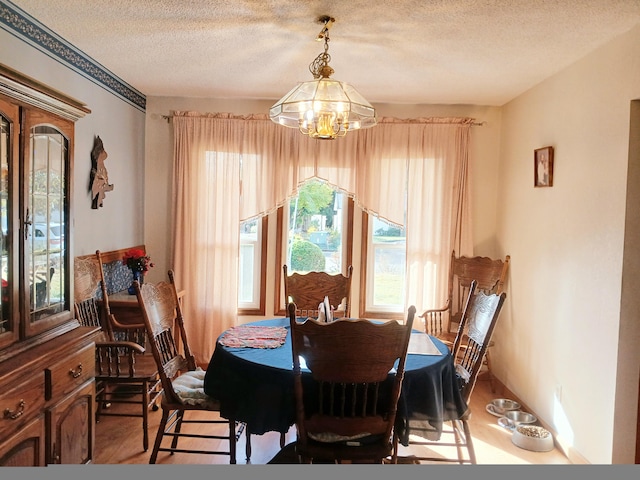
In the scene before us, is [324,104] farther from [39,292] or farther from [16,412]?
[16,412]

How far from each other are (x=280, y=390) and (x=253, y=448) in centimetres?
111

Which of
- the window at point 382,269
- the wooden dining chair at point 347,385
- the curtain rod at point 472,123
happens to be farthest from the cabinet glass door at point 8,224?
the window at point 382,269

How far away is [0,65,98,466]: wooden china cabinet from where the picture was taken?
1.83 m

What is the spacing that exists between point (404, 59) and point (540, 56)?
0.83 m

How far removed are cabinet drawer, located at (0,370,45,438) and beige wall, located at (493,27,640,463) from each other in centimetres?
275

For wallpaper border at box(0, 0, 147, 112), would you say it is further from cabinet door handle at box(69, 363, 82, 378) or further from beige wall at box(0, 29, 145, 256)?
cabinet door handle at box(69, 363, 82, 378)

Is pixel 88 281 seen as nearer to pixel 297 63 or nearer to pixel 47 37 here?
pixel 47 37

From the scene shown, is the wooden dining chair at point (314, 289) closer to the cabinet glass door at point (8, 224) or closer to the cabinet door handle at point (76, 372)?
the cabinet door handle at point (76, 372)

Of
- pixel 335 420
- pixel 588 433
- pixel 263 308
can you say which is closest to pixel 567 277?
pixel 588 433

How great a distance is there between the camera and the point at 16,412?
177 centimetres

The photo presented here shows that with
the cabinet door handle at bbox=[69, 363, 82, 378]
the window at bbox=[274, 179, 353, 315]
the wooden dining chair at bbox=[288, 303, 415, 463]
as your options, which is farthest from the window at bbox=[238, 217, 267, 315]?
the wooden dining chair at bbox=[288, 303, 415, 463]

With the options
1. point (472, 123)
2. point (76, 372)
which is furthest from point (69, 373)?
point (472, 123)

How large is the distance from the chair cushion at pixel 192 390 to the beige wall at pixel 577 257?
7.03ft

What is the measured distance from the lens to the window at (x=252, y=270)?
4445 millimetres
